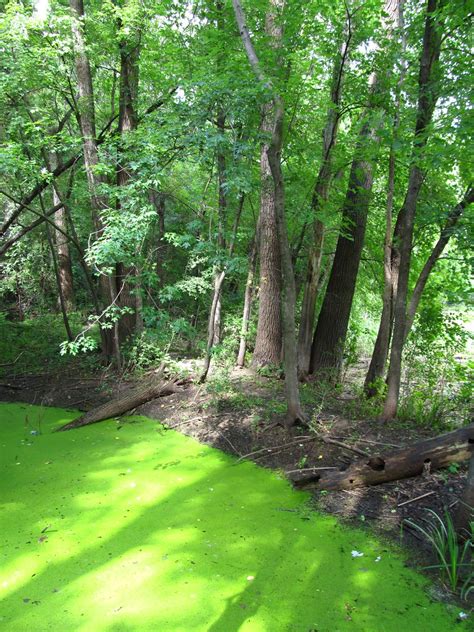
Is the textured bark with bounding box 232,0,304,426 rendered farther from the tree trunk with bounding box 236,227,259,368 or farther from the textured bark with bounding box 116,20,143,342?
the textured bark with bounding box 116,20,143,342

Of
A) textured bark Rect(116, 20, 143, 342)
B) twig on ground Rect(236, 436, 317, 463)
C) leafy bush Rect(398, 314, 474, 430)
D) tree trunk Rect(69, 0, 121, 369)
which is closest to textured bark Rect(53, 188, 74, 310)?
textured bark Rect(116, 20, 143, 342)

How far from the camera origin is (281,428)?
165 inches

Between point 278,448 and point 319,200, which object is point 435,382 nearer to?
point 278,448

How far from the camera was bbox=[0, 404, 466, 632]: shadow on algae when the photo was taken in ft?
6.80

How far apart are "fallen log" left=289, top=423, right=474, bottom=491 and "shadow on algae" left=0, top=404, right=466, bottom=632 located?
0.32 meters

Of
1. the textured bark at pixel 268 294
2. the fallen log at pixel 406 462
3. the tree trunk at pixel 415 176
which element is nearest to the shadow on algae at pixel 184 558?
the fallen log at pixel 406 462

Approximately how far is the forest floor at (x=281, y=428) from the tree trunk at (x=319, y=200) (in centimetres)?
67

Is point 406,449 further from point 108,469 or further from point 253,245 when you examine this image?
point 253,245

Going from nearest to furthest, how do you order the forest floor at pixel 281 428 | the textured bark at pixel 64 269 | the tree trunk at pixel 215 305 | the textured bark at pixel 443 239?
1. the forest floor at pixel 281 428
2. the textured bark at pixel 443 239
3. the tree trunk at pixel 215 305
4. the textured bark at pixel 64 269

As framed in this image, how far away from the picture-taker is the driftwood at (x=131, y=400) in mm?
5039

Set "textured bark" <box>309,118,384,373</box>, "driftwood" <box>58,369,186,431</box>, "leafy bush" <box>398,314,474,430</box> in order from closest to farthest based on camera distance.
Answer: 1. "leafy bush" <box>398,314,474,430</box>
2. "driftwood" <box>58,369,186,431</box>
3. "textured bark" <box>309,118,384,373</box>

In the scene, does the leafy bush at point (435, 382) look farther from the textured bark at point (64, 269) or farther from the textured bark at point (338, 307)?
the textured bark at point (64, 269)

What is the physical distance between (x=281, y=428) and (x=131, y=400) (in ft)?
6.81

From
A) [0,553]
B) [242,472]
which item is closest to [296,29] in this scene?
[242,472]
